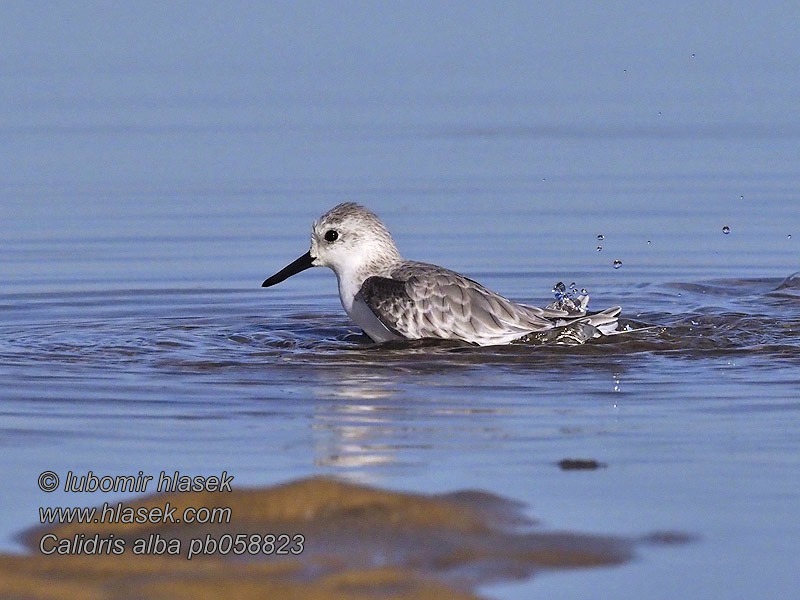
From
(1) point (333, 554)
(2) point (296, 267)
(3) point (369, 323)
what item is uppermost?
(2) point (296, 267)

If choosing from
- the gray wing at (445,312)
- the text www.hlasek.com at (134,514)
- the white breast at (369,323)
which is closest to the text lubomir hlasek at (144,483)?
the text www.hlasek.com at (134,514)

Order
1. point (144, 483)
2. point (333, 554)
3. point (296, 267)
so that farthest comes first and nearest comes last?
point (296, 267) < point (144, 483) < point (333, 554)

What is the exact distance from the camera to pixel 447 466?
6680 millimetres

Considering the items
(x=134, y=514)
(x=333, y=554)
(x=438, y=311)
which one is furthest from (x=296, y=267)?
(x=333, y=554)

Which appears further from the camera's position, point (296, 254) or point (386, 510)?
point (296, 254)

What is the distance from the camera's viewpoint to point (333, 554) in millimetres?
5418

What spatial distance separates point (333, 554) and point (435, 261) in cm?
778

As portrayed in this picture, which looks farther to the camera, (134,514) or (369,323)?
(369,323)

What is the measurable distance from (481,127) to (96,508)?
1232cm

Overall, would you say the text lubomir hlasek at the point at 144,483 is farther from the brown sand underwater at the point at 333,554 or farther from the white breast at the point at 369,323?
the white breast at the point at 369,323

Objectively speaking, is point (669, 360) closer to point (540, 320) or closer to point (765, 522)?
point (540, 320)

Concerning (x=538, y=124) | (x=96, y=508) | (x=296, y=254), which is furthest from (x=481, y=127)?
(x=96, y=508)

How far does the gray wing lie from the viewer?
9984 millimetres

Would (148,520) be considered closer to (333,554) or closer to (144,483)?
(144,483)
